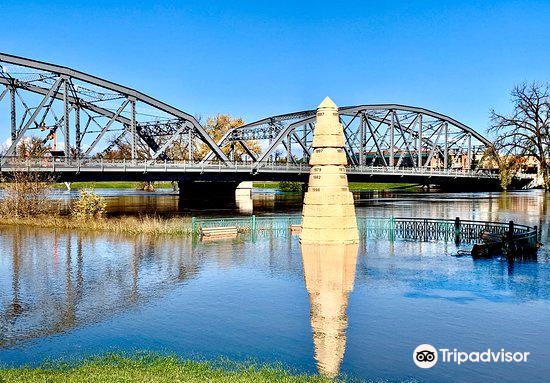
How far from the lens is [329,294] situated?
19.9 meters

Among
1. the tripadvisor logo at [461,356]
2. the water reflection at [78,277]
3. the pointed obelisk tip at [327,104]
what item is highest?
the pointed obelisk tip at [327,104]

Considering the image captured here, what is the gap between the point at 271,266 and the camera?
25688mm

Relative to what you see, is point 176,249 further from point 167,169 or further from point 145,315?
point 167,169

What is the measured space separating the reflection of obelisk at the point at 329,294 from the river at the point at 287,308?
0.17 feet

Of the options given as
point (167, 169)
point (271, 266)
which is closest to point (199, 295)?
point (271, 266)

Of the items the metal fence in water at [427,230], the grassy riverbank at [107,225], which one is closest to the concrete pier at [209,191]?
the grassy riverbank at [107,225]

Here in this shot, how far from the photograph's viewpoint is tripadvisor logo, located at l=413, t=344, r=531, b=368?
13422mm

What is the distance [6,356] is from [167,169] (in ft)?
167

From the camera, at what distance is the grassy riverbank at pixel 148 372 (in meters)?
11.7

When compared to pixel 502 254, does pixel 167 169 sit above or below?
above

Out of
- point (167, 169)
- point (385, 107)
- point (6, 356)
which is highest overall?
point (385, 107)

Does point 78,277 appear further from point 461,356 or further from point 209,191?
point 209,191

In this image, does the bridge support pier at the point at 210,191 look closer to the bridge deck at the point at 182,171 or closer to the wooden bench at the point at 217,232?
the bridge deck at the point at 182,171

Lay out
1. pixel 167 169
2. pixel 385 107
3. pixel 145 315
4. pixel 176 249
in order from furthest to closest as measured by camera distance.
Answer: pixel 385 107
pixel 167 169
pixel 176 249
pixel 145 315
